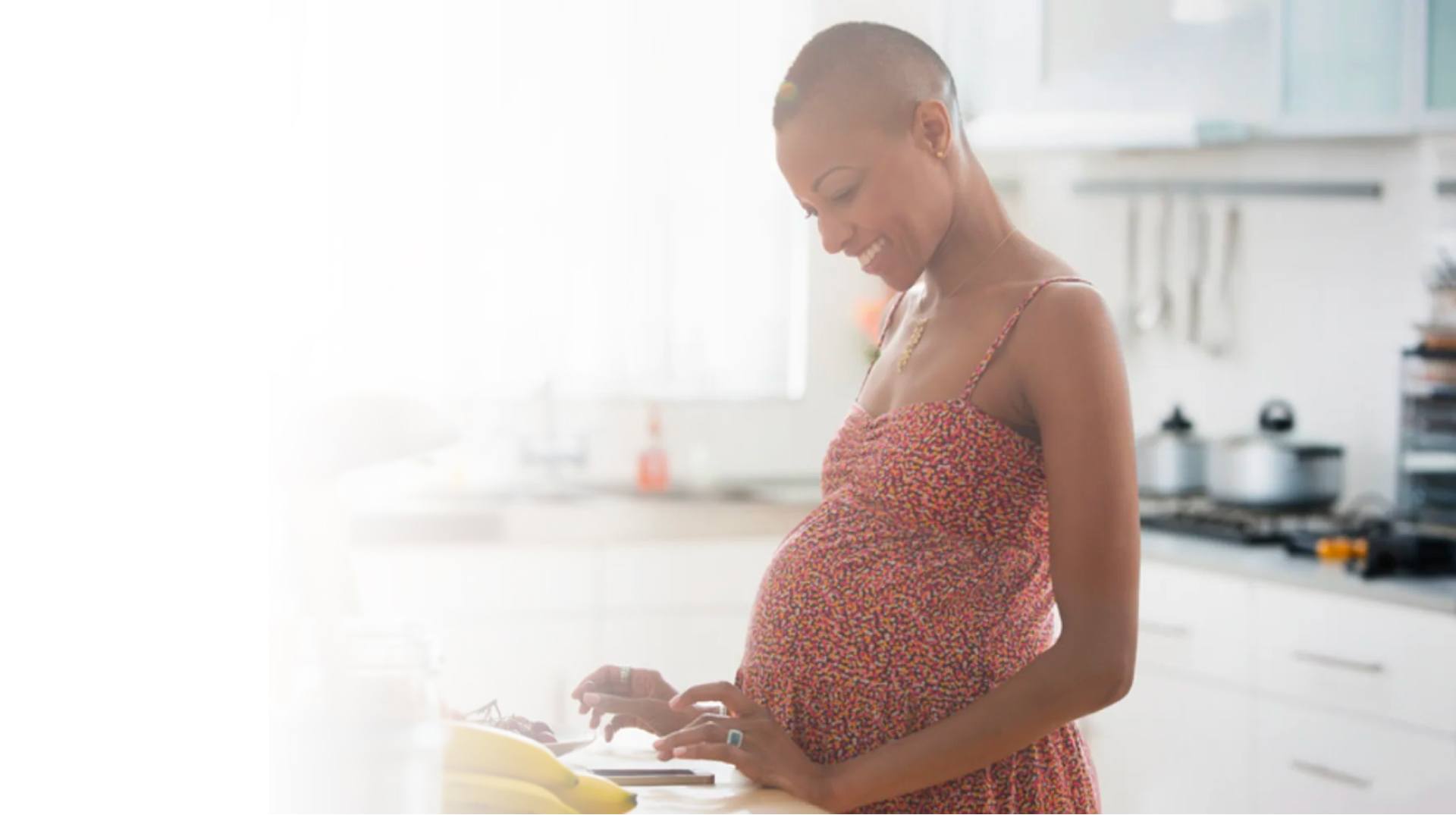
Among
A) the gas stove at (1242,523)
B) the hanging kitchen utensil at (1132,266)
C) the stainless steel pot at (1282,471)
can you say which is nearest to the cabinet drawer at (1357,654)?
the gas stove at (1242,523)

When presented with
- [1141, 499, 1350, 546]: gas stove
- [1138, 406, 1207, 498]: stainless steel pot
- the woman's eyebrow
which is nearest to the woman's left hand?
the woman's eyebrow

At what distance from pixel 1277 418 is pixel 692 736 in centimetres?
201

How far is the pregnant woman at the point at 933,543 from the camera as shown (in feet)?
3.07

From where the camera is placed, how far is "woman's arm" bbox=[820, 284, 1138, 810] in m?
0.92

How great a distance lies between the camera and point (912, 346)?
3.59ft

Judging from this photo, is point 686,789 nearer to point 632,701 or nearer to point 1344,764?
point 632,701

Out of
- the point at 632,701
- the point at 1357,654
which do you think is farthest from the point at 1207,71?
the point at 632,701

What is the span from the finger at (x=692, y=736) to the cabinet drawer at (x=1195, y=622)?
1464 millimetres

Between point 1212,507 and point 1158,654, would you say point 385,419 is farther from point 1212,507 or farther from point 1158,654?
point 1212,507

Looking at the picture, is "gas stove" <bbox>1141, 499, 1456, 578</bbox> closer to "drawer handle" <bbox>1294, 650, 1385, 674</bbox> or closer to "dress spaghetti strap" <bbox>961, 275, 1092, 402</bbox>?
"drawer handle" <bbox>1294, 650, 1385, 674</bbox>

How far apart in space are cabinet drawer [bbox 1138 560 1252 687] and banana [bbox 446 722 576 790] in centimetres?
163

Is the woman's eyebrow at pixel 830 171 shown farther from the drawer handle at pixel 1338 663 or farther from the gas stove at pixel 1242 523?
the gas stove at pixel 1242 523

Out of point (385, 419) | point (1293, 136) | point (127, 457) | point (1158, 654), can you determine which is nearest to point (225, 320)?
point (127, 457)

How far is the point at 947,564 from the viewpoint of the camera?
3.28 ft
